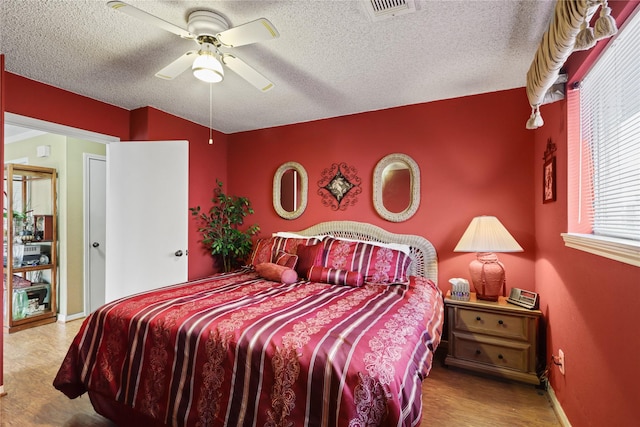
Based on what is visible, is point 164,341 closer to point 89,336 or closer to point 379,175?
point 89,336

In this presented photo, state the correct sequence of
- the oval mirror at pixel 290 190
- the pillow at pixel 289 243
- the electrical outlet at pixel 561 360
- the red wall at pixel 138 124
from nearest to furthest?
the electrical outlet at pixel 561 360
the red wall at pixel 138 124
the pillow at pixel 289 243
the oval mirror at pixel 290 190

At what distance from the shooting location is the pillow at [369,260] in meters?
2.57

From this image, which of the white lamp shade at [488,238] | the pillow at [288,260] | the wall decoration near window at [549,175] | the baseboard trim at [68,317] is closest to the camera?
the wall decoration near window at [549,175]

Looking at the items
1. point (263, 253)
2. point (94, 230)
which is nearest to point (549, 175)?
point (263, 253)

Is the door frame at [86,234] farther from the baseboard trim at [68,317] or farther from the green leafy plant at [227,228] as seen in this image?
the green leafy plant at [227,228]

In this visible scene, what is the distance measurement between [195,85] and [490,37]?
2.28 meters

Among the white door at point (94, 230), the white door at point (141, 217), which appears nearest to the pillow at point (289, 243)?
the white door at point (141, 217)

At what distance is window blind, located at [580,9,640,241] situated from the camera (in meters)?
1.25

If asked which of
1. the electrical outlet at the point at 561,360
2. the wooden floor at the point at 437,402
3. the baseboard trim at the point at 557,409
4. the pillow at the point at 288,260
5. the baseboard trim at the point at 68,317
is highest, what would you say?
the pillow at the point at 288,260

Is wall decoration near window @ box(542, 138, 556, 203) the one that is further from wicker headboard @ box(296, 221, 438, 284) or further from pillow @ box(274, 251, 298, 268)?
pillow @ box(274, 251, 298, 268)

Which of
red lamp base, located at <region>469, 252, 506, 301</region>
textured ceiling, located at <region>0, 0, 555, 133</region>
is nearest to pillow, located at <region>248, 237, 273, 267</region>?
textured ceiling, located at <region>0, 0, 555, 133</region>

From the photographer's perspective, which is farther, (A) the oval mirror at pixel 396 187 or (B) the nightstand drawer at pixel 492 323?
(A) the oval mirror at pixel 396 187

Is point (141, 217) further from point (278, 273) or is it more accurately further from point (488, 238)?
point (488, 238)

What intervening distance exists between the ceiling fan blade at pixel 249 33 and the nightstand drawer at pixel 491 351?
99.6 inches
